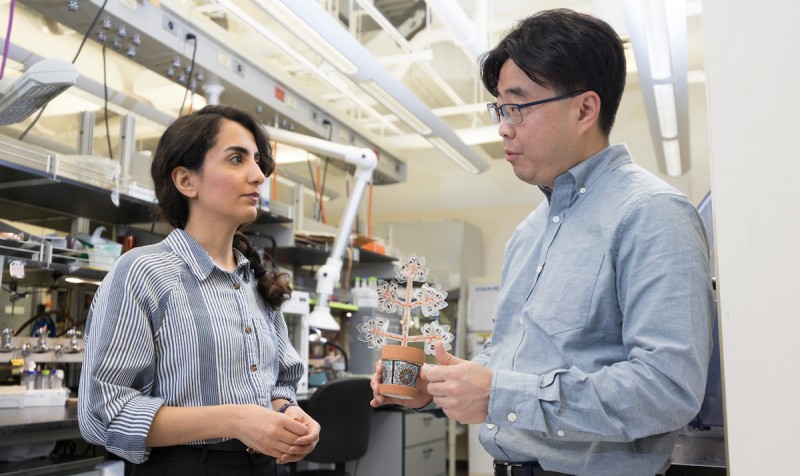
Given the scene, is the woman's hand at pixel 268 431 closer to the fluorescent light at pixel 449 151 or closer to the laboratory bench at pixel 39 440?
the laboratory bench at pixel 39 440

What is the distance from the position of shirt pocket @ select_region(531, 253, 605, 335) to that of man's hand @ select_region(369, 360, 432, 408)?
208 millimetres

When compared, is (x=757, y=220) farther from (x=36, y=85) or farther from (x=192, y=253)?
(x=36, y=85)

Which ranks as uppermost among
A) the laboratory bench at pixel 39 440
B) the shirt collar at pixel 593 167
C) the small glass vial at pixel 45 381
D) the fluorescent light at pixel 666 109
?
the fluorescent light at pixel 666 109

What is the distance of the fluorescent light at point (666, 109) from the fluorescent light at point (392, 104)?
136cm

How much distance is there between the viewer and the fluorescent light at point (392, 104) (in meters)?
3.63

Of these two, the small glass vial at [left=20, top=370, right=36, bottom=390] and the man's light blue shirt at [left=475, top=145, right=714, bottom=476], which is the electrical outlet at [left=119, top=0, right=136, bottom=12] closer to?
the small glass vial at [left=20, top=370, right=36, bottom=390]

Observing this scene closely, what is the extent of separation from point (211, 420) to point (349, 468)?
2.98 m

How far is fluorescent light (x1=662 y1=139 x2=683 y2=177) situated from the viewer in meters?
5.00

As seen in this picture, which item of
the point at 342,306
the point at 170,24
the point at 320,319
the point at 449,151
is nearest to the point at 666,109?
the point at 449,151

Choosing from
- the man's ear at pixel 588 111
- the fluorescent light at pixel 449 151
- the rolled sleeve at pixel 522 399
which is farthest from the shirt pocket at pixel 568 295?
the fluorescent light at pixel 449 151

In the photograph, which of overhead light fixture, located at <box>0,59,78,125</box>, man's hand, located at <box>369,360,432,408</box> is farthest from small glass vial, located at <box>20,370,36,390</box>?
man's hand, located at <box>369,360,432,408</box>

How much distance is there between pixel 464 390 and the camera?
0.96 m

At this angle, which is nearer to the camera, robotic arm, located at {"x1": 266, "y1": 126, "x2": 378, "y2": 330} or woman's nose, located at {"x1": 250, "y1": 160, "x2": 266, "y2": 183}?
woman's nose, located at {"x1": 250, "y1": 160, "x2": 266, "y2": 183}

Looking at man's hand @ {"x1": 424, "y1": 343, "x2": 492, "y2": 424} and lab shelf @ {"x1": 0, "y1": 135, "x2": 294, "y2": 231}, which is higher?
lab shelf @ {"x1": 0, "y1": 135, "x2": 294, "y2": 231}
